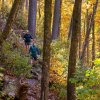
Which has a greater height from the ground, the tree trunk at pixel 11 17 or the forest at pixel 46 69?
the tree trunk at pixel 11 17

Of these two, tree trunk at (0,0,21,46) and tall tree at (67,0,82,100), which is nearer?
tall tree at (67,0,82,100)

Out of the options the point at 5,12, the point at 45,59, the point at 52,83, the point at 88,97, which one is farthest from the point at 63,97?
the point at 5,12

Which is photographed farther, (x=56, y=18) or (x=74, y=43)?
(x=56, y=18)

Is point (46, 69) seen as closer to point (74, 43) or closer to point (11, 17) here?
point (74, 43)

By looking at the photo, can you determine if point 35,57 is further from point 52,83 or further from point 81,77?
point 81,77

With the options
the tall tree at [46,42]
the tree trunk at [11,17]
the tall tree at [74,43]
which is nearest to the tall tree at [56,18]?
the tree trunk at [11,17]

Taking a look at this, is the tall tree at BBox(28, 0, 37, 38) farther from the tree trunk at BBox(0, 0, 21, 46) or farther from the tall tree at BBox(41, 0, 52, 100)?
the tall tree at BBox(41, 0, 52, 100)

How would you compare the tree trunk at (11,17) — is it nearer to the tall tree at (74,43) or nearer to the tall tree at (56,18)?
the tall tree at (74,43)

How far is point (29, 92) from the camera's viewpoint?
1259 cm

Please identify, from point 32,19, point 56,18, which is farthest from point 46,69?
point 56,18

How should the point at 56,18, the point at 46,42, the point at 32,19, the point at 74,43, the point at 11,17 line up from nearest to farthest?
the point at 46,42
the point at 74,43
the point at 11,17
the point at 32,19
the point at 56,18

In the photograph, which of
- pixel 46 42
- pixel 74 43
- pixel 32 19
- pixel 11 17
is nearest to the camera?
pixel 46 42

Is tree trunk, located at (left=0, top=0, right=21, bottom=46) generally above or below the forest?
above

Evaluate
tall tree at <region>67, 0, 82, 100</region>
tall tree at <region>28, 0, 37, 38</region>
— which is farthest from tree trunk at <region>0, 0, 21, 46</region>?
tall tree at <region>28, 0, 37, 38</region>
